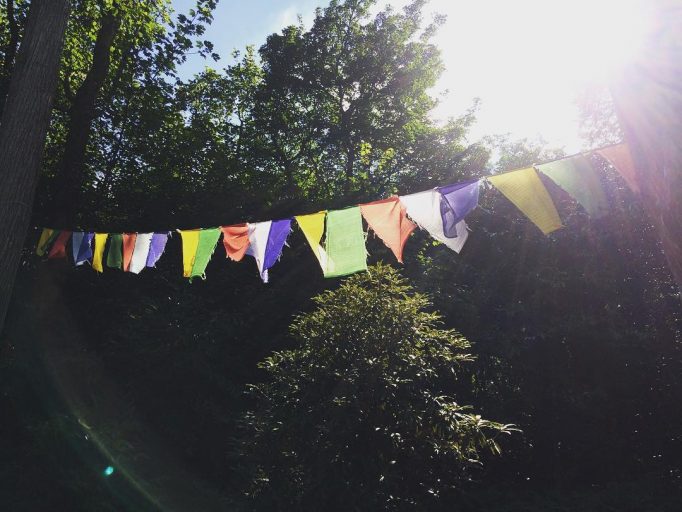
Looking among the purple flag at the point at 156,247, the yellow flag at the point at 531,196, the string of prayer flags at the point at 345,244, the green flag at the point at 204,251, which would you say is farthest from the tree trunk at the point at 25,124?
the yellow flag at the point at 531,196

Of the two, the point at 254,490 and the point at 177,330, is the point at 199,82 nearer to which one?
the point at 177,330

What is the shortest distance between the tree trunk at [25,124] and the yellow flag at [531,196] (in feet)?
14.2

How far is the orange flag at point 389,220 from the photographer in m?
3.47

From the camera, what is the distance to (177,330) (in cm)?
645

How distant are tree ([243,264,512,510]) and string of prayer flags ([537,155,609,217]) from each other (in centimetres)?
157

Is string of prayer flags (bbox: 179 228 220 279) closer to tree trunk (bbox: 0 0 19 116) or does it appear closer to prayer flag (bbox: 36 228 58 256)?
prayer flag (bbox: 36 228 58 256)

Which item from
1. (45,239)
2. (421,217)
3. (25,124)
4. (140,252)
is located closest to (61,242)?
(45,239)

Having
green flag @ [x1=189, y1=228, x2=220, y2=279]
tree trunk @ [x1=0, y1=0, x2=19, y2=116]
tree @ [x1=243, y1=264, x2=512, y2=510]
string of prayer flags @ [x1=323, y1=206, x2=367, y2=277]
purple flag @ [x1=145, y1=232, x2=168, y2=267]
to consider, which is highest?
tree trunk @ [x1=0, y1=0, x2=19, y2=116]

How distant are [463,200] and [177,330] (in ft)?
15.0

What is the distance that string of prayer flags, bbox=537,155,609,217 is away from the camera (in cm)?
302

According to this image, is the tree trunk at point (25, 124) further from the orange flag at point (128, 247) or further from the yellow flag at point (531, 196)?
the yellow flag at point (531, 196)

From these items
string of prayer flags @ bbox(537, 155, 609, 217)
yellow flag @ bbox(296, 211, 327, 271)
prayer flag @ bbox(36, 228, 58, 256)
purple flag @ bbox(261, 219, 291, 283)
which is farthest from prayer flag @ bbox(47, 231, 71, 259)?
string of prayer flags @ bbox(537, 155, 609, 217)

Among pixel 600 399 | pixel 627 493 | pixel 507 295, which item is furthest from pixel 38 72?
pixel 627 493

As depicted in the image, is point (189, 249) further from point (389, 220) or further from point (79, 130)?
point (79, 130)
